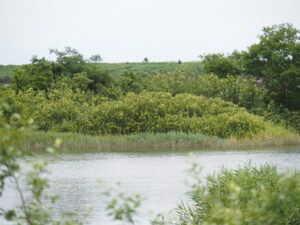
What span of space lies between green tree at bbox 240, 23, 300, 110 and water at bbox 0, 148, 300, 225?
1764 centimetres

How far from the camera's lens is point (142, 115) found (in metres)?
46.0

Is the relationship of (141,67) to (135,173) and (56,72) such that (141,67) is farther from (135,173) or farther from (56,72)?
(135,173)

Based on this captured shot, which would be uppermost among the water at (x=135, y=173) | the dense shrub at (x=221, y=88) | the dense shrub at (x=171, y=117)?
the dense shrub at (x=221, y=88)

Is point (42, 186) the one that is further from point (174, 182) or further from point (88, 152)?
point (88, 152)

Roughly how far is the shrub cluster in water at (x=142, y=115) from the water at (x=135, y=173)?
6820 mm

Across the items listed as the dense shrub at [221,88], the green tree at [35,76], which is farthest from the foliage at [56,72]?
the dense shrub at [221,88]

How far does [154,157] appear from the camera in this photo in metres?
34.1

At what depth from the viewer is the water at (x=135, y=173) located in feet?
61.7

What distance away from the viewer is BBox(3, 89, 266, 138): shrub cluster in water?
1742 inches

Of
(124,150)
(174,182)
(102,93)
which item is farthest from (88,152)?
(102,93)

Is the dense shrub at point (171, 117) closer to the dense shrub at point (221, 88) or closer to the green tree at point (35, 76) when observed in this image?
the dense shrub at point (221, 88)

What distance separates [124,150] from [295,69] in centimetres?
2070

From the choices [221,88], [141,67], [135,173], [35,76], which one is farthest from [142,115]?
[141,67]

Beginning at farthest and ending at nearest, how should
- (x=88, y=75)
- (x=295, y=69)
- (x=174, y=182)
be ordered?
(x=88, y=75) → (x=295, y=69) → (x=174, y=182)
